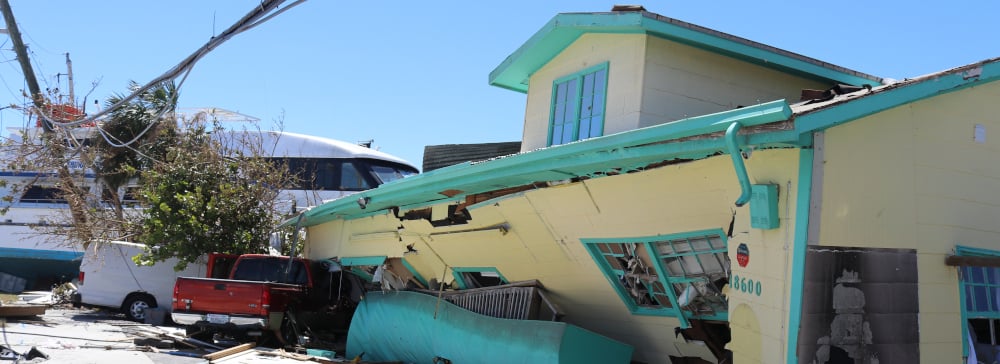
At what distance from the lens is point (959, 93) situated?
6.41 meters

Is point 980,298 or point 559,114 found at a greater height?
point 559,114

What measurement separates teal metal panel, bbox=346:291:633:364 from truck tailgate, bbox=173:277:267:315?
1823 mm

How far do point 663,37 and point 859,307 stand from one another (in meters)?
4.27

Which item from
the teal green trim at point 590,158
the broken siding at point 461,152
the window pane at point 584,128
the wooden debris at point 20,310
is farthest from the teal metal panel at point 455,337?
the wooden debris at point 20,310

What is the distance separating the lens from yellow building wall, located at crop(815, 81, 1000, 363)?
5672mm

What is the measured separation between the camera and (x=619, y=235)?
802 centimetres

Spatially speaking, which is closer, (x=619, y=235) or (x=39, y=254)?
(x=619, y=235)

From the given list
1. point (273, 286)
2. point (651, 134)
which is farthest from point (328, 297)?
point (651, 134)

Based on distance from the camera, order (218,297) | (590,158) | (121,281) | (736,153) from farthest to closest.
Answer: (121,281) → (218,297) → (590,158) → (736,153)

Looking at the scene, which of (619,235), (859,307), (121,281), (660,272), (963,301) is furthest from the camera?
(121,281)

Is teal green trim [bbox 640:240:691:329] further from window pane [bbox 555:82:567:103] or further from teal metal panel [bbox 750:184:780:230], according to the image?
window pane [bbox 555:82:567:103]

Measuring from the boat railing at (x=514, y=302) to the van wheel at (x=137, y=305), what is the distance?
Answer: 1026 cm

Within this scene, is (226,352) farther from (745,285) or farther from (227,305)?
(745,285)

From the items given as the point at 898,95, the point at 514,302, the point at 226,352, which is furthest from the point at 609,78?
the point at 226,352
